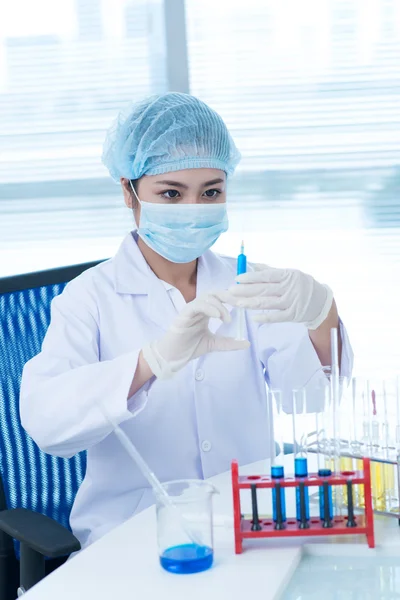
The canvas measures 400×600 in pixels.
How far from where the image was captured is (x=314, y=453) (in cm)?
129

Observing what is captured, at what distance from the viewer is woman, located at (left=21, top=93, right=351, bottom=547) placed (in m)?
1.65

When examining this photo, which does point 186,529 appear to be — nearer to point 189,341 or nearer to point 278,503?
point 278,503

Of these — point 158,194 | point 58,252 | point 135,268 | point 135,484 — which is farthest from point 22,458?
point 58,252

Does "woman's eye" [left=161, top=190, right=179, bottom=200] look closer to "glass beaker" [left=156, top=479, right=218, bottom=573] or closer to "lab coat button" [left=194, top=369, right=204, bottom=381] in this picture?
"lab coat button" [left=194, top=369, right=204, bottom=381]

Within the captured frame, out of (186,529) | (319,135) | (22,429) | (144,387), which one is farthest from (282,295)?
(319,135)

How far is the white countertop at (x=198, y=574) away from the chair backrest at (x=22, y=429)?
0.56 metres

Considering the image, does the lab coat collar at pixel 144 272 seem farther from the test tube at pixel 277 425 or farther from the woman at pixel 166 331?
the test tube at pixel 277 425

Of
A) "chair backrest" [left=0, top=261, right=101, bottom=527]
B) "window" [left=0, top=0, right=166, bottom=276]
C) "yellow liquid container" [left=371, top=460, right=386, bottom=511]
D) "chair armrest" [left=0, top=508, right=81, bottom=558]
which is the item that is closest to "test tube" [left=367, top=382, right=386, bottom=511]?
"yellow liquid container" [left=371, top=460, right=386, bottom=511]

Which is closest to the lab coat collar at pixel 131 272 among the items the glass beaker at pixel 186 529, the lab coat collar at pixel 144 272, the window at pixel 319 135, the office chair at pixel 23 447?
the lab coat collar at pixel 144 272

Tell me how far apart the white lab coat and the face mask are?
8 cm

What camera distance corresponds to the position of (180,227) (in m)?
1.81

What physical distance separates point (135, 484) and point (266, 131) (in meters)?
1.91

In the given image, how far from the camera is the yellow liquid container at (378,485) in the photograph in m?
1.22

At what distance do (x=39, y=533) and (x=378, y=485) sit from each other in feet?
1.98
